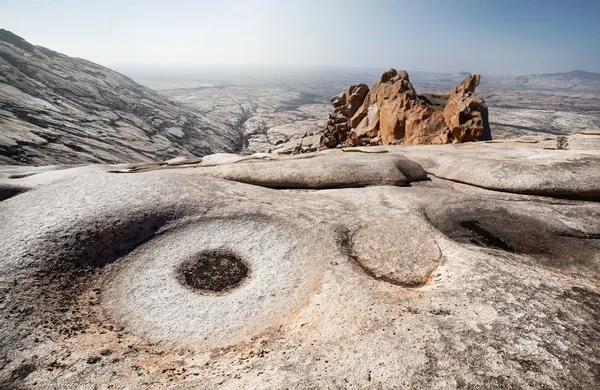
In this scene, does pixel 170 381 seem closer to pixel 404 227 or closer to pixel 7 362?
pixel 7 362

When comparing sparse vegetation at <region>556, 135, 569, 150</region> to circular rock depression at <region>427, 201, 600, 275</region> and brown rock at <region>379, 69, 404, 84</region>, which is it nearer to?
circular rock depression at <region>427, 201, 600, 275</region>

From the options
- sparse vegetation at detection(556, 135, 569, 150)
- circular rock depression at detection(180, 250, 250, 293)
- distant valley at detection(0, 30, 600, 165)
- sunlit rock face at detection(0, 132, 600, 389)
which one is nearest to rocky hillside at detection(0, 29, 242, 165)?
distant valley at detection(0, 30, 600, 165)

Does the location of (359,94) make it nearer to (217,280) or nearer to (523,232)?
(523,232)

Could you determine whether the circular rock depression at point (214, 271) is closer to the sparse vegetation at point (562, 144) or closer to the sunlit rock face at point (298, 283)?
the sunlit rock face at point (298, 283)

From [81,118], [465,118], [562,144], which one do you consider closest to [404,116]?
[465,118]

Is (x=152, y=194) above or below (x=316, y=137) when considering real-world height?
above

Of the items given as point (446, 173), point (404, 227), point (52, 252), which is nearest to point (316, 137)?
point (446, 173)
